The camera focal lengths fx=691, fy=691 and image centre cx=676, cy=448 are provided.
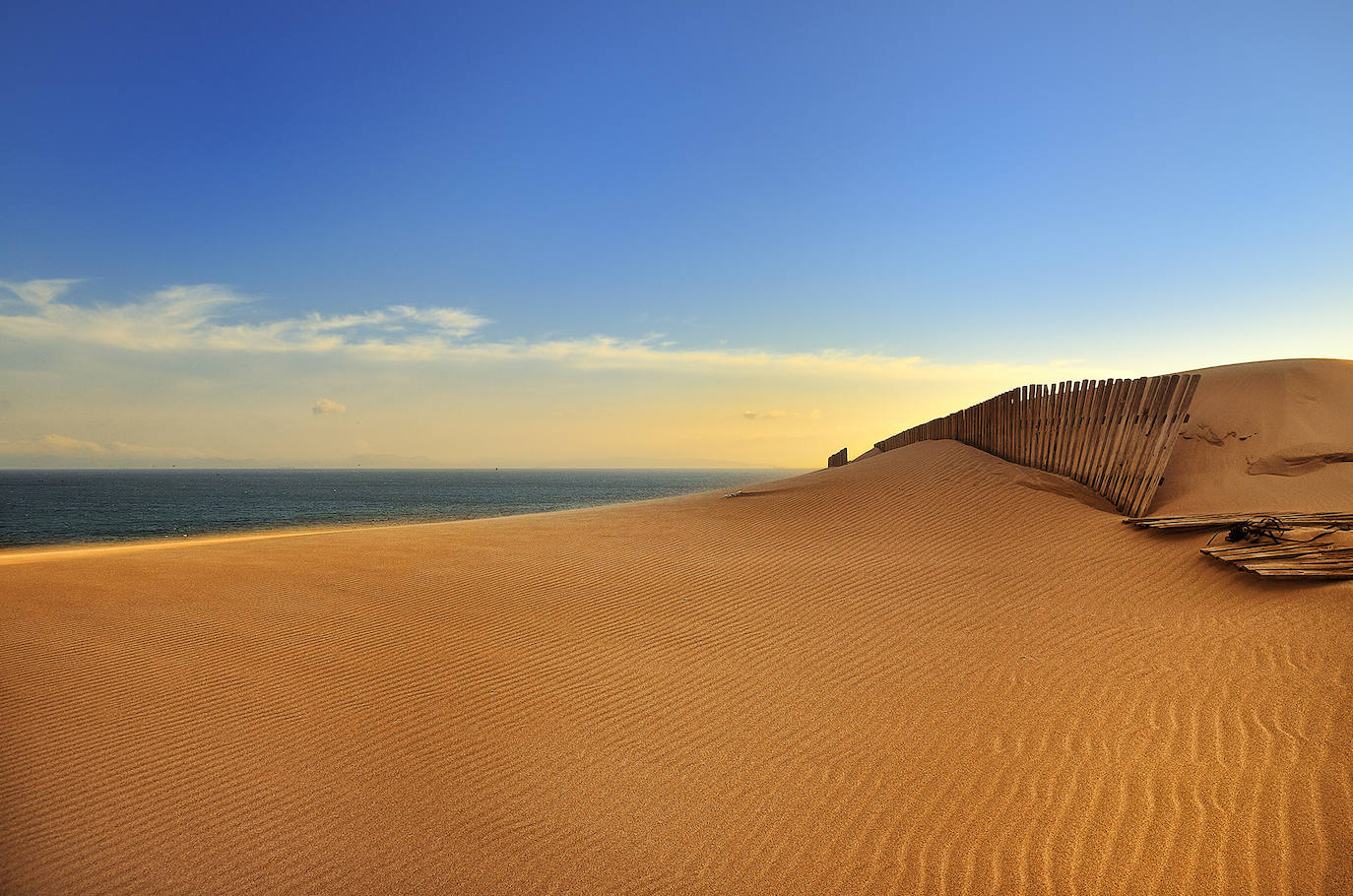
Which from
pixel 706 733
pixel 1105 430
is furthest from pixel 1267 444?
pixel 706 733

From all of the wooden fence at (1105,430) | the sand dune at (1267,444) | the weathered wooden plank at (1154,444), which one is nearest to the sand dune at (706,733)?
the weathered wooden plank at (1154,444)

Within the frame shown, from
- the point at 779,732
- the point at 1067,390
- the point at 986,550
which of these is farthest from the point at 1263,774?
the point at 1067,390

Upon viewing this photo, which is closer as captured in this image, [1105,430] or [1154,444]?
[1154,444]

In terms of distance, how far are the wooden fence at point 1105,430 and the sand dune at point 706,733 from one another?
203cm

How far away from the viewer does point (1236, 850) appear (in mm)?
3611

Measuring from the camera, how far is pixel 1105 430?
40.7 feet

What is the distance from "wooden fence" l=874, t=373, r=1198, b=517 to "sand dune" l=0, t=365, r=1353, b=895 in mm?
2028

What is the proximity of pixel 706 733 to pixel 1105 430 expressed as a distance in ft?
34.7

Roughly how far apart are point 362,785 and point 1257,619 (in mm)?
8009

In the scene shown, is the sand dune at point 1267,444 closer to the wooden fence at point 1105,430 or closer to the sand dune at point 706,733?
the wooden fence at point 1105,430

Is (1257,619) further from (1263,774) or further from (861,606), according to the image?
(861,606)

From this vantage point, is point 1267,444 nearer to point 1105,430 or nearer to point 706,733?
point 1105,430

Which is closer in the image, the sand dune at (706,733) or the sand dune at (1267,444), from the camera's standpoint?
the sand dune at (706,733)

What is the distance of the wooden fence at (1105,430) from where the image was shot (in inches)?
447
